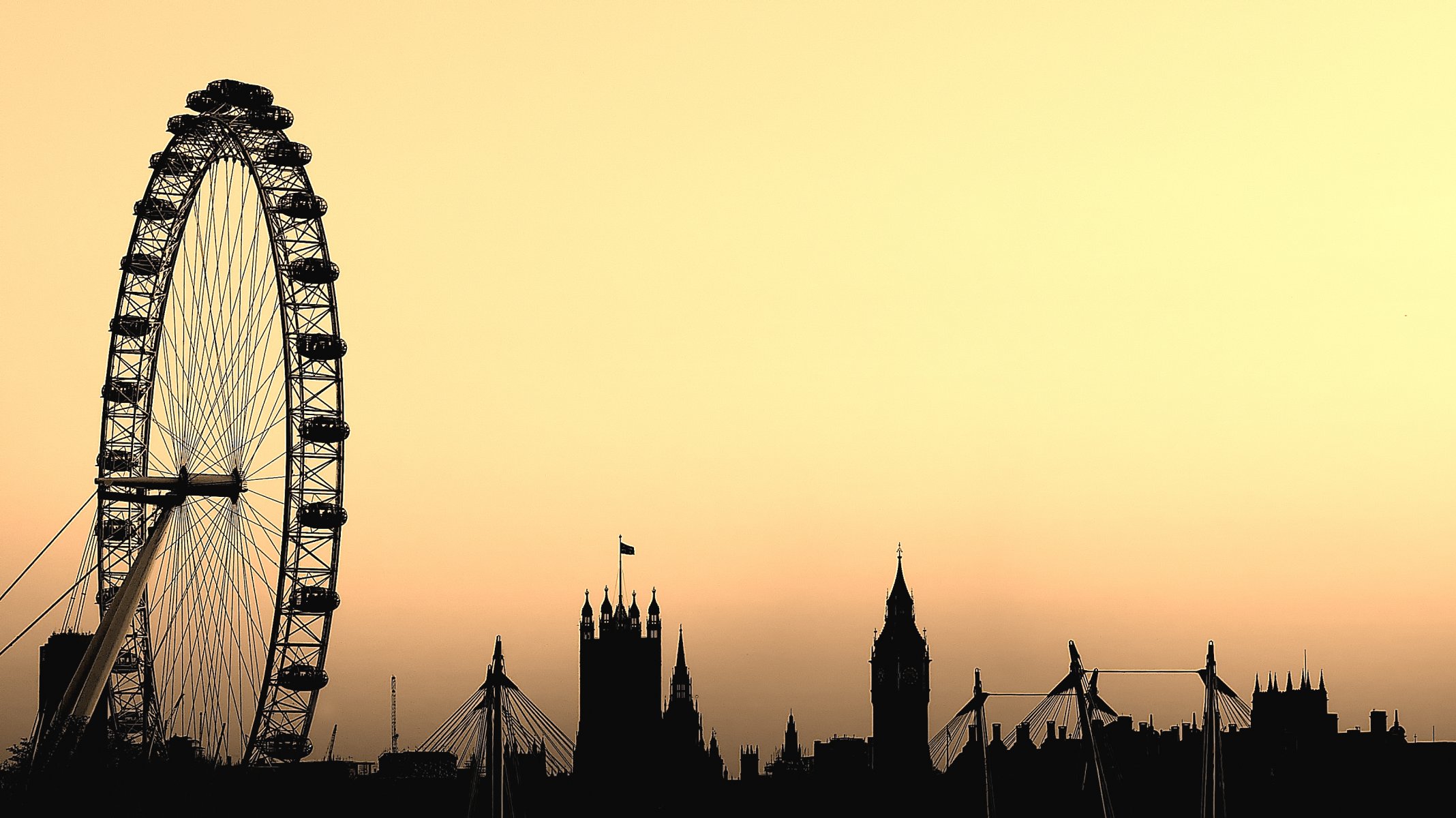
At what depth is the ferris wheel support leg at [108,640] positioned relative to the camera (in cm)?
4666

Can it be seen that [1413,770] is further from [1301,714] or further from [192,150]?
[192,150]

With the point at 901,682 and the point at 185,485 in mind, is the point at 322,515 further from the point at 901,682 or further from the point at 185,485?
the point at 901,682

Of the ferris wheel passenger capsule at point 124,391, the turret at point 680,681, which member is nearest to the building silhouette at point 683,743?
the turret at point 680,681

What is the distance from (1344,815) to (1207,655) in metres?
51.4

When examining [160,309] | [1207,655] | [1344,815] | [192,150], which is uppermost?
[192,150]

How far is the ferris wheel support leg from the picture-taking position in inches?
1837

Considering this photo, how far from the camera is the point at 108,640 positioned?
46969 millimetres

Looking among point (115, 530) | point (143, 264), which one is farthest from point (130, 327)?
point (115, 530)

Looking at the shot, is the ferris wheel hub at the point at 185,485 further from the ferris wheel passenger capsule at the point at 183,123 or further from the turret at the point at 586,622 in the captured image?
the turret at the point at 586,622

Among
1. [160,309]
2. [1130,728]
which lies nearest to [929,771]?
[1130,728]

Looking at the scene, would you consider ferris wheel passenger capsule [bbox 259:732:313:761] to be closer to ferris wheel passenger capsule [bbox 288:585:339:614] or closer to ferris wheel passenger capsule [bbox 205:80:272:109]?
ferris wheel passenger capsule [bbox 288:585:339:614]

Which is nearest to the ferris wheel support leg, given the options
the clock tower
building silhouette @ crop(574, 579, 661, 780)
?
building silhouette @ crop(574, 579, 661, 780)

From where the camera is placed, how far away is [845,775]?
14862 cm

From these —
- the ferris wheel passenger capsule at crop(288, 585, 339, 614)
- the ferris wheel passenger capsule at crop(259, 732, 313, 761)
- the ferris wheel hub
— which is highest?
the ferris wheel hub
